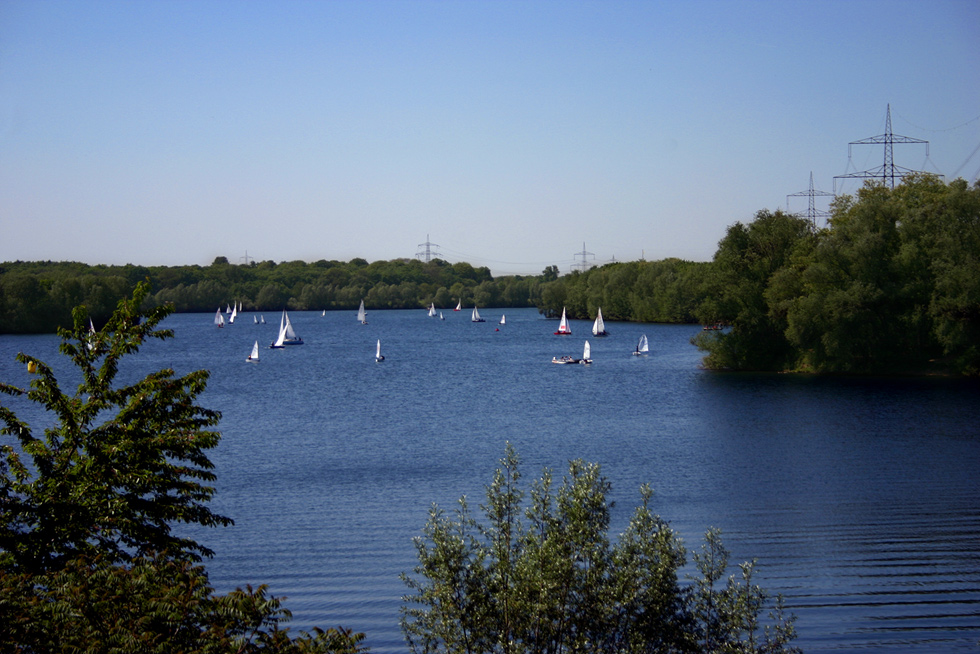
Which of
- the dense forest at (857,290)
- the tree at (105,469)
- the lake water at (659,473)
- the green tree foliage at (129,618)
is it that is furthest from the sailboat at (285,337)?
the green tree foliage at (129,618)

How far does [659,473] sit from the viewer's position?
3572cm

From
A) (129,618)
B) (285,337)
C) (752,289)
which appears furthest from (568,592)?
(285,337)

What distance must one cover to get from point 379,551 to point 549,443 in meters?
18.8

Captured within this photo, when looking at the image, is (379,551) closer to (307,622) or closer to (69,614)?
(307,622)

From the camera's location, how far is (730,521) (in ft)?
92.4

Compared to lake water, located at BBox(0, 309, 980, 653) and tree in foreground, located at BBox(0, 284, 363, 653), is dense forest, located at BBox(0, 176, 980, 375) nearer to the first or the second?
lake water, located at BBox(0, 309, 980, 653)

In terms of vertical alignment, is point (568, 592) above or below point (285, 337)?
below

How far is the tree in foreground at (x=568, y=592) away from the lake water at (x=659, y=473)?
7.48 m

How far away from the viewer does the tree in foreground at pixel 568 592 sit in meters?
11.9

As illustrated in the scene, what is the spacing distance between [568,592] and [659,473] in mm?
24697

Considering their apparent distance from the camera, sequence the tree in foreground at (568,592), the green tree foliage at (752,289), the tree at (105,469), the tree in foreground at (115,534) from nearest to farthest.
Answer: the tree in foreground at (115,534) < the tree in foreground at (568,592) < the tree at (105,469) < the green tree foliage at (752,289)

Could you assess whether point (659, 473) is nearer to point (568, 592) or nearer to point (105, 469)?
point (568, 592)

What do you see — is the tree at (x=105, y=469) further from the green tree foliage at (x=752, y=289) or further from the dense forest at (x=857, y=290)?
the green tree foliage at (x=752, y=289)

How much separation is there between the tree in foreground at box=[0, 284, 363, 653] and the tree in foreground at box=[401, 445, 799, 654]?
1.99 metres
